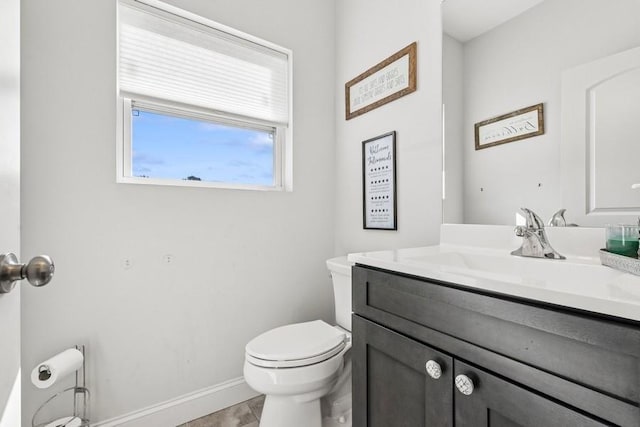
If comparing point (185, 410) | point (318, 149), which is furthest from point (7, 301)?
point (318, 149)

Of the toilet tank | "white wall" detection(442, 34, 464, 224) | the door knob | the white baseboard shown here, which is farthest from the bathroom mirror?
the white baseboard

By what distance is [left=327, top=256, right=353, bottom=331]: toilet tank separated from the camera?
153cm

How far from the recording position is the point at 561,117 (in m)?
1.01

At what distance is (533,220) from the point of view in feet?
3.32

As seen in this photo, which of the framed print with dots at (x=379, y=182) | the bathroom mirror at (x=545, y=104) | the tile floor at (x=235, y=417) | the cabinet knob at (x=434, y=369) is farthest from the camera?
the framed print with dots at (x=379, y=182)

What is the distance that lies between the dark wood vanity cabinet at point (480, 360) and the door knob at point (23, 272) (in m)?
0.75

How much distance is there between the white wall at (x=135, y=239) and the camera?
125cm

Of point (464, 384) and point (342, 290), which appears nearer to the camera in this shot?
point (464, 384)

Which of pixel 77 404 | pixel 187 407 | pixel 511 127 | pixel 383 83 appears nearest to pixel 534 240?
pixel 511 127

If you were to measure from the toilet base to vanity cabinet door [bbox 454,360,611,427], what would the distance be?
0.77 m

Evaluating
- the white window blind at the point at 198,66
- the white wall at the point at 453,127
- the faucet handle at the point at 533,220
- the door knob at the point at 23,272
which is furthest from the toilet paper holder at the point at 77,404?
the faucet handle at the point at 533,220

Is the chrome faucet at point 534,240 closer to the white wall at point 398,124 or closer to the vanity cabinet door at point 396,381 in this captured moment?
the white wall at point 398,124

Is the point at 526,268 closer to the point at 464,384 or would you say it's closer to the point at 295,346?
the point at 464,384

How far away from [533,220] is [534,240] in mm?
71
